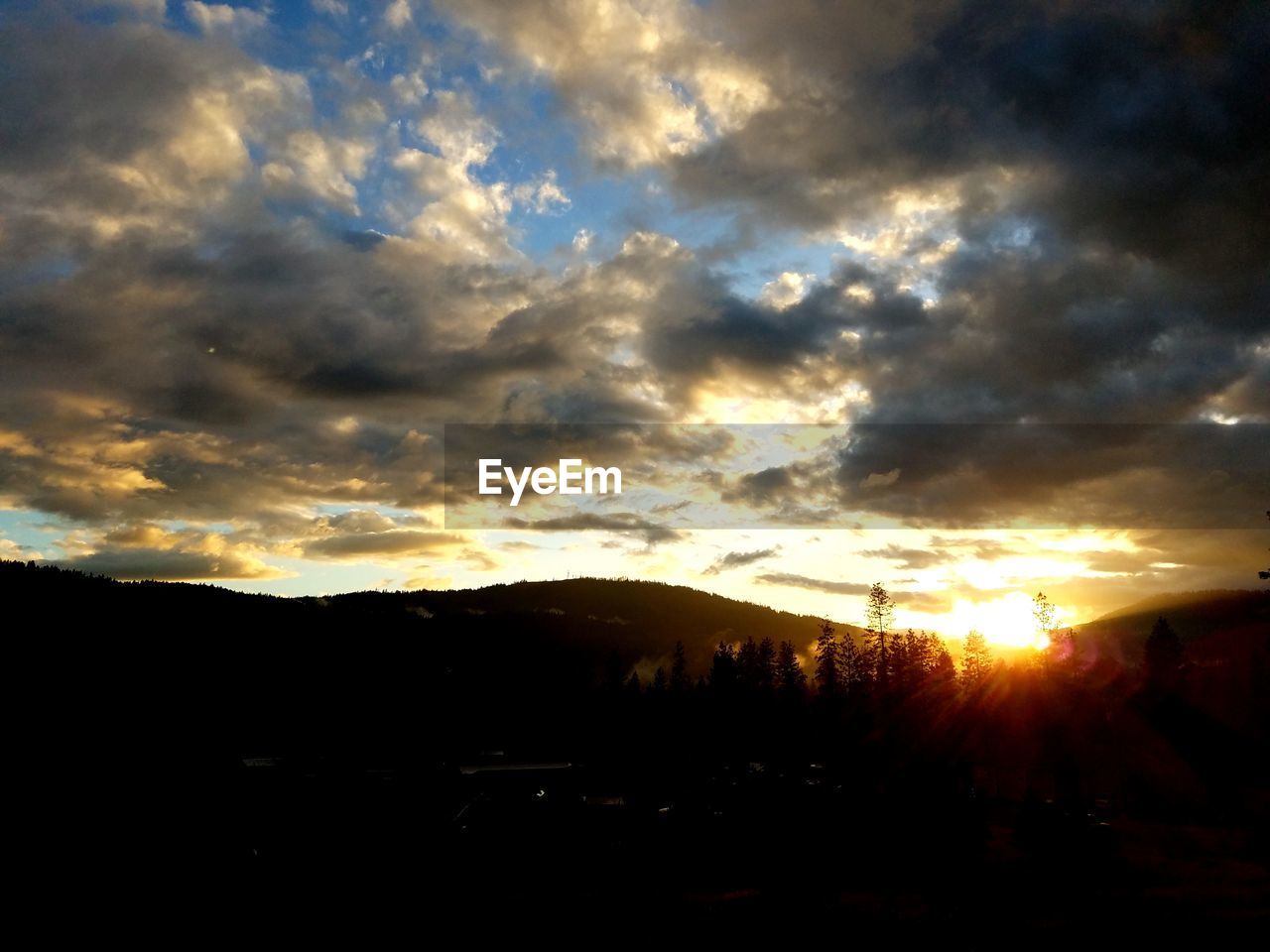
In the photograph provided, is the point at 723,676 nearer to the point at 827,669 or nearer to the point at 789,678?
the point at 789,678

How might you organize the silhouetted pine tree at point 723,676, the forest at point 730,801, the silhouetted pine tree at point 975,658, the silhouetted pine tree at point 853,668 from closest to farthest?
the forest at point 730,801, the silhouetted pine tree at point 723,676, the silhouetted pine tree at point 853,668, the silhouetted pine tree at point 975,658

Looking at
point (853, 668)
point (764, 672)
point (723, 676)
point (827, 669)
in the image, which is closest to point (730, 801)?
point (723, 676)

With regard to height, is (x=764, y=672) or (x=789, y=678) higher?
(x=789, y=678)

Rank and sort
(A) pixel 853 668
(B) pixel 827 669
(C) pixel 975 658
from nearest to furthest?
(B) pixel 827 669
(A) pixel 853 668
(C) pixel 975 658

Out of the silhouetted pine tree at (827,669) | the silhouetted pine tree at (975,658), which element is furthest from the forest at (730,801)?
the silhouetted pine tree at (975,658)

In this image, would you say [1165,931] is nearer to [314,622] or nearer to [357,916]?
[357,916]

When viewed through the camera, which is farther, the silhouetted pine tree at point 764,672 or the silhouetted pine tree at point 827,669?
the silhouetted pine tree at point 764,672

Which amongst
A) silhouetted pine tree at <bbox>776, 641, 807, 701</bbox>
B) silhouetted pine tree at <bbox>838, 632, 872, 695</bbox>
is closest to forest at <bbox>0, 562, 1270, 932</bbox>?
silhouetted pine tree at <bbox>776, 641, 807, 701</bbox>

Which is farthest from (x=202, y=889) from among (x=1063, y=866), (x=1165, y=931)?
(x=1063, y=866)

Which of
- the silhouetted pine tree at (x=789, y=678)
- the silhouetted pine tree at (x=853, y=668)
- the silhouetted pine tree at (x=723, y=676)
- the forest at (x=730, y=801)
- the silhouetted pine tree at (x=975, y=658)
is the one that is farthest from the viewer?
the silhouetted pine tree at (x=975, y=658)

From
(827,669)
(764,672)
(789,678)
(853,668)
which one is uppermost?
(827,669)

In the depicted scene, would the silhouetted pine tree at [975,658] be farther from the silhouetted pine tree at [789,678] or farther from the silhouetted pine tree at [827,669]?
the silhouetted pine tree at [789,678]

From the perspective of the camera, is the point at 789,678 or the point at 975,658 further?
the point at 975,658

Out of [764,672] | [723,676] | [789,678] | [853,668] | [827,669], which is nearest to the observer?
[789,678]
